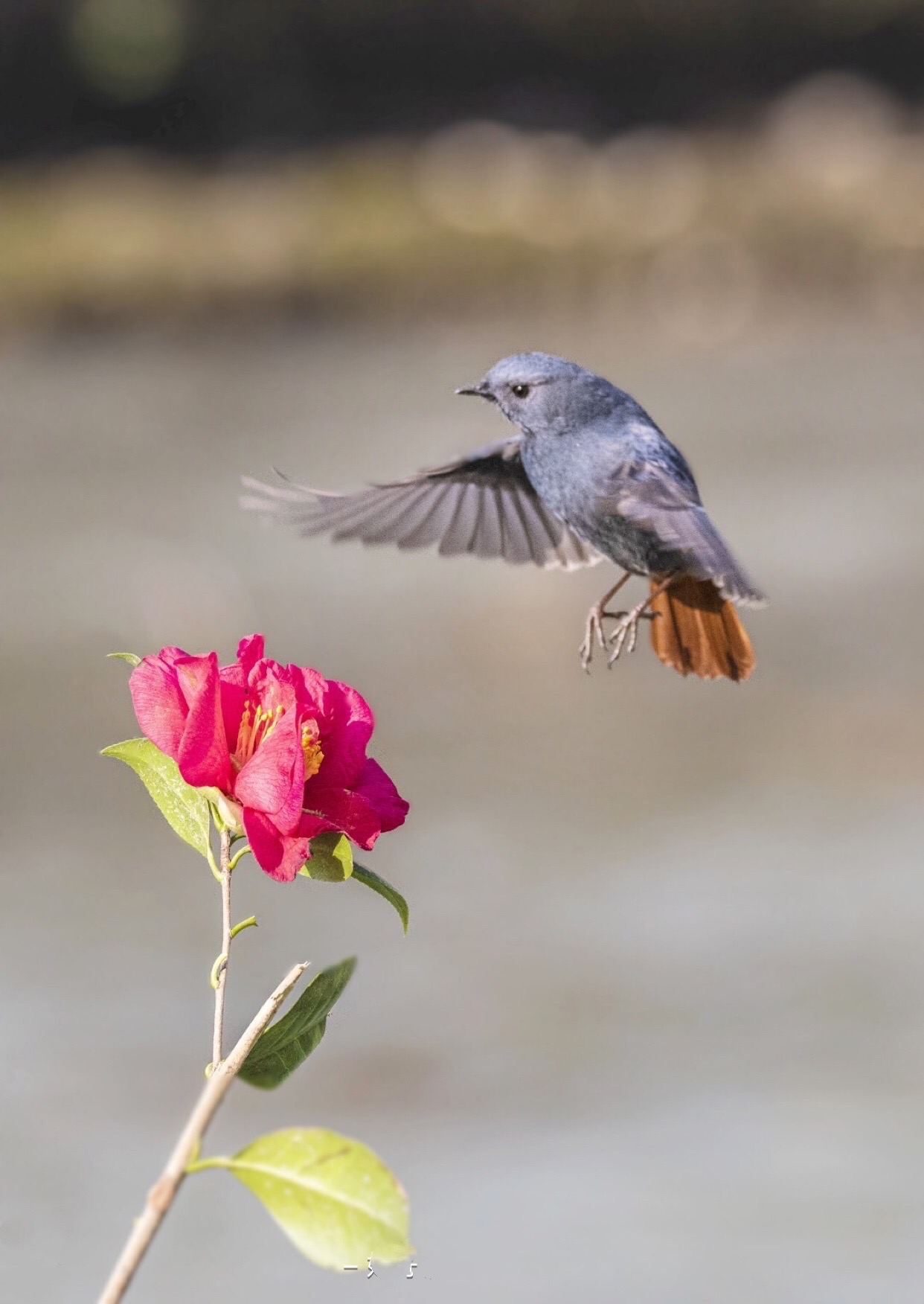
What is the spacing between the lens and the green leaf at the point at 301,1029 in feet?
1.61

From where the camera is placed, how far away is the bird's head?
39.1 inches

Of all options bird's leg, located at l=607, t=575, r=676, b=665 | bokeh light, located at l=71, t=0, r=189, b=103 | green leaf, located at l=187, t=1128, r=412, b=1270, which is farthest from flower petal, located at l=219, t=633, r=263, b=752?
bokeh light, located at l=71, t=0, r=189, b=103

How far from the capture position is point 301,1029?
0.50 meters

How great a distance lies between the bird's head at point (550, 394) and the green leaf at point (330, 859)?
1.67 feet

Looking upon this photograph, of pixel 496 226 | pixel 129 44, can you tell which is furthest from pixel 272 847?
pixel 129 44

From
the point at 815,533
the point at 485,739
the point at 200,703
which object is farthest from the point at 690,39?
the point at 200,703

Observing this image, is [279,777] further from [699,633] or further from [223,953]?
[699,633]

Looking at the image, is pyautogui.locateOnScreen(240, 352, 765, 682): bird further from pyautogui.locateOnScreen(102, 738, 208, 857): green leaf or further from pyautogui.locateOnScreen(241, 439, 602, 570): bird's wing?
pyautogui.locateOnScreen(102, 738, 208, 857): green leaf

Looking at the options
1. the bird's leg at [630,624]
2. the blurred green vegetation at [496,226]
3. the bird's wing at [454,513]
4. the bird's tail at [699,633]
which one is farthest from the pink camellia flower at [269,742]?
the blurred green vegetation at [496,226]

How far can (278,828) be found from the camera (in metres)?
0.48

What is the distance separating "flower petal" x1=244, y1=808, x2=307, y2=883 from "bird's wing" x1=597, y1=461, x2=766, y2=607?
0.41 m

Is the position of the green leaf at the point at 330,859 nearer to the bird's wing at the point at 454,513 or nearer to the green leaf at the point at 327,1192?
the green leaf at the point at 327,1192

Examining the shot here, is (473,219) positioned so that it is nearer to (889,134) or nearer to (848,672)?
(889,134)

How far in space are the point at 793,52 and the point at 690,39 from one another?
560 mm
